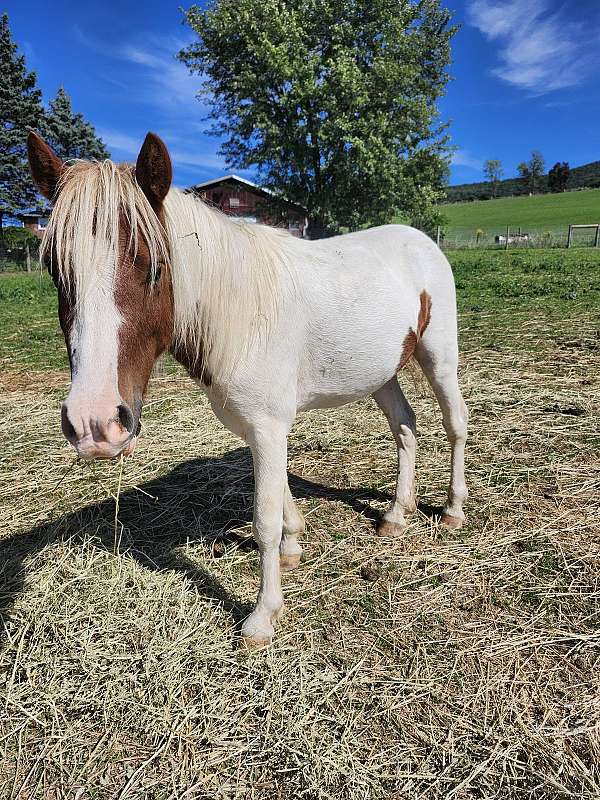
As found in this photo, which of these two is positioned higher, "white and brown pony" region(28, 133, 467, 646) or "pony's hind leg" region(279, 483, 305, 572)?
"white and brown pony" region(28, 133, 467, 646)

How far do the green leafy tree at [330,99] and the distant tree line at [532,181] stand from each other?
83.0 m

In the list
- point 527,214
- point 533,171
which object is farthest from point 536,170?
point 527,214

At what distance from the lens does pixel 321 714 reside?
6.72 feet

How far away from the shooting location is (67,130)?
125ft

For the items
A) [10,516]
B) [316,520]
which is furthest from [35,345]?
[316,520]

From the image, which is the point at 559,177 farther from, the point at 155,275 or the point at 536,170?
the point at 155,275

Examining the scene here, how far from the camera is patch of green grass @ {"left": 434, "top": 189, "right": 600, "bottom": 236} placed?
52.8 m

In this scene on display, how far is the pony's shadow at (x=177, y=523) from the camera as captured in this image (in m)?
2.91

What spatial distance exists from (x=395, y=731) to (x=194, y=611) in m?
1.22

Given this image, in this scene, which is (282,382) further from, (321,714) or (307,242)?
(321,714)

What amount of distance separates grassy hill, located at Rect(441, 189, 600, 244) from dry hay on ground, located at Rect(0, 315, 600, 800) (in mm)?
47586

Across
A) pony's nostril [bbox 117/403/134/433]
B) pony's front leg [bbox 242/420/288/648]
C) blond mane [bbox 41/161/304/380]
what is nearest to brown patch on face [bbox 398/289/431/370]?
blond mane [bbox 41/161/304/380]

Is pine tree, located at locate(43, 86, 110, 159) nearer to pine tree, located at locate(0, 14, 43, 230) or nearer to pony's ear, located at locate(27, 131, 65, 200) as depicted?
pine tree, located at locate(0, 14, 43, 230)

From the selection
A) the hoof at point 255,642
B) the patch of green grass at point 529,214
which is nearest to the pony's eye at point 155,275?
the hoof at point 255,642
